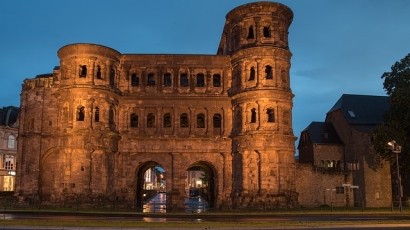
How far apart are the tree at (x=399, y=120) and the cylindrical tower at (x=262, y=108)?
29.6 ft

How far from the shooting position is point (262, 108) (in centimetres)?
4431

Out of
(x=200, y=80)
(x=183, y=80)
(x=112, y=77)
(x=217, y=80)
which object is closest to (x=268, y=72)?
(x=217, y=80)

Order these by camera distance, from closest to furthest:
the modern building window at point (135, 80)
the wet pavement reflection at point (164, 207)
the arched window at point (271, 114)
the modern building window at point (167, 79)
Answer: the wet pavement reflection at point (164, 207)
the arched window at point (271, 114)
the modern building window at point (135, 80)
the modern building window at point (167, 79)

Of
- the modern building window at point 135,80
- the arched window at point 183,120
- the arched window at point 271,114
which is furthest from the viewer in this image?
the modern building window at point 135,80

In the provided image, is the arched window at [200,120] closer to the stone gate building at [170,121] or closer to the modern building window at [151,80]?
the stone gate building at [170,121]

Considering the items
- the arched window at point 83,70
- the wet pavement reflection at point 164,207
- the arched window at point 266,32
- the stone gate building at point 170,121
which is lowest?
the wet pavement reflection at point 164,207

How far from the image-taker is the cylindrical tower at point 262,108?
43.2 metres

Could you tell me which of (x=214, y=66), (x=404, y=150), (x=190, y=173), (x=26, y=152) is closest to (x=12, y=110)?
(x=26, y=152)

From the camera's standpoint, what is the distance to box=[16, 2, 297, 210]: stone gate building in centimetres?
4378

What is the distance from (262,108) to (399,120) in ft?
45.6

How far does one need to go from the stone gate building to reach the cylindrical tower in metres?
0.10

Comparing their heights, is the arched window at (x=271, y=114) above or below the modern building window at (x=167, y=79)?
below

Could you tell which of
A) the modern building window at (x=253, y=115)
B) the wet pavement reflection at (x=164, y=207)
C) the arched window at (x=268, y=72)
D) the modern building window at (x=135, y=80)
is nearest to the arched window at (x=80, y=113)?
the modern building window at (x=135, y=80)

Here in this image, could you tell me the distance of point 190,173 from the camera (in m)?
151
